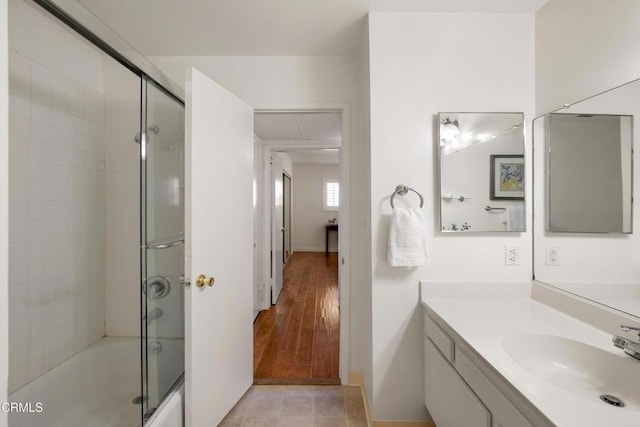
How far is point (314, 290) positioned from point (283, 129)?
7.99 feet

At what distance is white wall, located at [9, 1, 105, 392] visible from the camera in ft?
4.16

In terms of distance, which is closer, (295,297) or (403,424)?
(403,424)

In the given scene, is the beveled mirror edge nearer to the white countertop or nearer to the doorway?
the white countertop

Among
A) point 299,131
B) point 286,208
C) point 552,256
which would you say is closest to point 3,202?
point 552,256

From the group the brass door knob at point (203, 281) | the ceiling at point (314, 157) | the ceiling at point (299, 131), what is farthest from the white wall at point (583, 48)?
the ceiling at point (314, 157)

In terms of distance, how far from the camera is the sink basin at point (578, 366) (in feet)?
2.65

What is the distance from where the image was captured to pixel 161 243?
150cm

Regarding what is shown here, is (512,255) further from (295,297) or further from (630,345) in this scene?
(295,297)

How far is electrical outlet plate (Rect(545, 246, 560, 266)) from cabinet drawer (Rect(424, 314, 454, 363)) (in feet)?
2.29

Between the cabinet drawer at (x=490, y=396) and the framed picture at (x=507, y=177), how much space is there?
891 mm

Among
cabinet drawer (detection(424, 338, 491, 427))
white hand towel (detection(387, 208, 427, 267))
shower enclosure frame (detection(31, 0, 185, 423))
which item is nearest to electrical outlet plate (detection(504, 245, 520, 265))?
white hand towel (detection(387, 208, 427, 267))

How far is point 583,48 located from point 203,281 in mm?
2103

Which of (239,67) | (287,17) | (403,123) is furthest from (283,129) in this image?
(403,123)

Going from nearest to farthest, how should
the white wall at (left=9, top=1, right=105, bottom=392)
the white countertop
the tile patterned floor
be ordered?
the white countertop, the white wall at (left=9, top=1, right=105, bottom=392), the tile patterned floor
